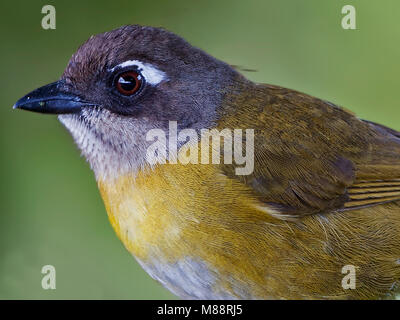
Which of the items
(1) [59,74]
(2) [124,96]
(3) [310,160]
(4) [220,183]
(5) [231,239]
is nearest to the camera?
(5) [231,239]

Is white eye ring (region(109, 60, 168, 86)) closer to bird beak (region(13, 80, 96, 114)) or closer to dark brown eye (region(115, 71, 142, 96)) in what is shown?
dark brown eye (region(115, 71, 142, 96))

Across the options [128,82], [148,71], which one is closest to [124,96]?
[128,82]

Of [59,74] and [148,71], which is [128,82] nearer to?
[148,71]

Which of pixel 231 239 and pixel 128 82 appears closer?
pixel 231 239

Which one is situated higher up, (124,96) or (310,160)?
(124,96)

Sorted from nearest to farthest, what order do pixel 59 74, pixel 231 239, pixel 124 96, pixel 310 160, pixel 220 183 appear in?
pixel 231 239 → pixel 220 183 → pixel 124 96 → pixel 310 160 → pixel 59 74

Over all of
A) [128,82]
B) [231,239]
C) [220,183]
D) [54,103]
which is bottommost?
A: [231,239]
